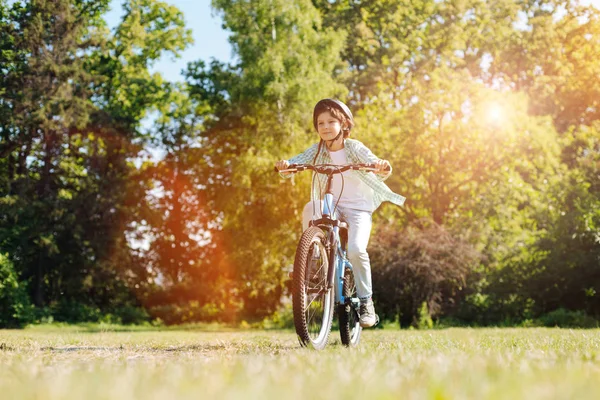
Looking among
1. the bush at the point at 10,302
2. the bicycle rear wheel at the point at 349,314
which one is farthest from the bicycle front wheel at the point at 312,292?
the bush at the point at 10,302

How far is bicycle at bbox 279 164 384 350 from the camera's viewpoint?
5.29 m

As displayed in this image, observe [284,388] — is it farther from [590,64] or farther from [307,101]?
[590,64]

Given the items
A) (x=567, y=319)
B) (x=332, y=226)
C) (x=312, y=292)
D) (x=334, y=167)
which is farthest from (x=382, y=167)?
(x=567, y=319)

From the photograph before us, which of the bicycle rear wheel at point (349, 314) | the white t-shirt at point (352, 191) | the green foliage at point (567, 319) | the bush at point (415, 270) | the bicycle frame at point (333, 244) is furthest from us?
the bush at point (415, 270)

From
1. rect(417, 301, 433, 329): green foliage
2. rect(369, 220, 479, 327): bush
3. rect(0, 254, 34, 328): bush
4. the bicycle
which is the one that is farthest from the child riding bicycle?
rect(0, 254, 34, 328): bush

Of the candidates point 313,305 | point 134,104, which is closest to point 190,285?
point 134,104

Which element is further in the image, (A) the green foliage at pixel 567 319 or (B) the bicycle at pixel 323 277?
(A) the green foliage at pixel 567 319

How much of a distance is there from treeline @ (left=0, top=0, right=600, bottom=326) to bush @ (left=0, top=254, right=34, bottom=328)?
7 cm

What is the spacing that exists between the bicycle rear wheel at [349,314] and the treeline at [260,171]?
10.4 meters

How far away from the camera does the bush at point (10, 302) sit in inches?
746

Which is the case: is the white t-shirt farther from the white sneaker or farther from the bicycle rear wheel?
the white sneaker

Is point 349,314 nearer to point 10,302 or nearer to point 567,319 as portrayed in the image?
point 567,319

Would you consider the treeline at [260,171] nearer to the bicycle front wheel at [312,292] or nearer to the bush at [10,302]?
the bush at [10,302]

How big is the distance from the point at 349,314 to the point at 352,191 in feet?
3.79
